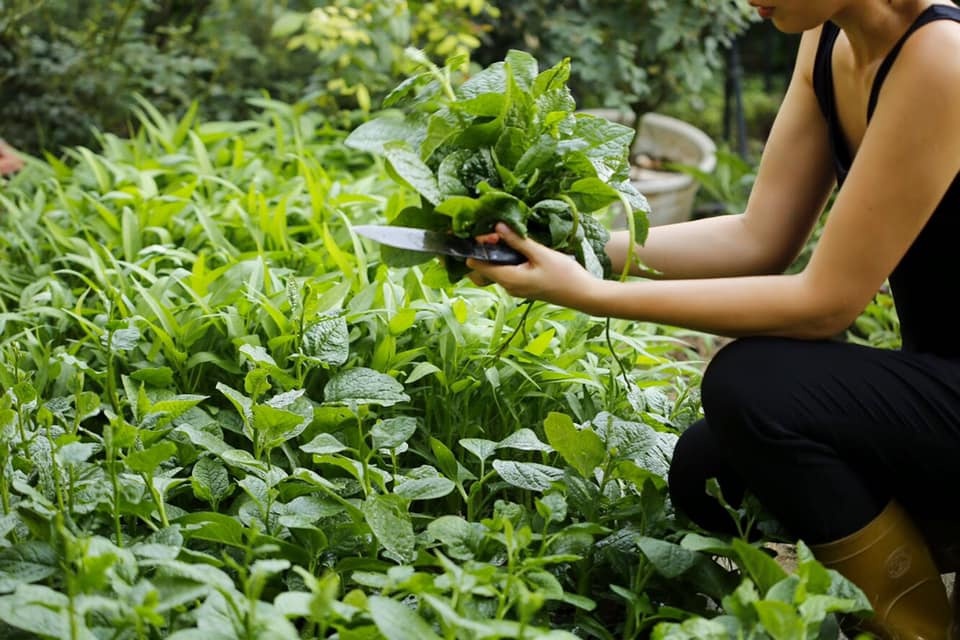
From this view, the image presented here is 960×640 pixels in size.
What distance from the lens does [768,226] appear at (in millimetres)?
2219

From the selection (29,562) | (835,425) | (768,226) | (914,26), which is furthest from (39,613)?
(914,26)

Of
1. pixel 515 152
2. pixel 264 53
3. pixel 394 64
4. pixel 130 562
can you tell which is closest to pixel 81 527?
pixel 130 562

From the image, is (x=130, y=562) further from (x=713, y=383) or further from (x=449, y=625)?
(x=713, y=383)

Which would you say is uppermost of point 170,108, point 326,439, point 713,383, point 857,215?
point 857,215

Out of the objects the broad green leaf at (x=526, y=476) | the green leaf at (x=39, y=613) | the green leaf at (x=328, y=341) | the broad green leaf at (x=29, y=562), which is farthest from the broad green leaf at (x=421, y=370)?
the green leaf at (x=39, y=613)

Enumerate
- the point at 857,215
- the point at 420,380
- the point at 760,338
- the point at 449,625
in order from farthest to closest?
the point at 420,380 < the point at 760,338 < the point at 857,215 < the point at 449,625

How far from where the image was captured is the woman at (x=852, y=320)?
5.82 feet

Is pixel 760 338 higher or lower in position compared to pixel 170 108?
higher

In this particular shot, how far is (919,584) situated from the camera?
1948 mm

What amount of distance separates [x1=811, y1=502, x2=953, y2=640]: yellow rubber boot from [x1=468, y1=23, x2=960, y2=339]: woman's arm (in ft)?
1.03

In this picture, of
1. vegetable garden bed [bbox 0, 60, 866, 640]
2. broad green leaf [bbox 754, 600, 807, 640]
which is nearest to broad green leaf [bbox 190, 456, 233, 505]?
vegetable garden bed [bbox 0, 60, 866, 640]

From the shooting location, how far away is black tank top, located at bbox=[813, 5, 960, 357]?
1865 mm

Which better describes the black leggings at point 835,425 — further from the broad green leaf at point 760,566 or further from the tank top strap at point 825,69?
the tank top strap at point 825,69

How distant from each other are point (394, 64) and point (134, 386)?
7.66 ft
